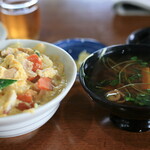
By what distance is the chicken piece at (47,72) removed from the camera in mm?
1245

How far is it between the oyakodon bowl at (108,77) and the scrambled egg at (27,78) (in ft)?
0.44

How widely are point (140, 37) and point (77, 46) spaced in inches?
19.3

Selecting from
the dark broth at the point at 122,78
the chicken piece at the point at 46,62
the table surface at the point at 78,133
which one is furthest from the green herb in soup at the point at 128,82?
the chicken piece at the point at 46,62

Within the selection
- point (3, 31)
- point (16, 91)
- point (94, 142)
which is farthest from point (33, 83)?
point (3, 31)

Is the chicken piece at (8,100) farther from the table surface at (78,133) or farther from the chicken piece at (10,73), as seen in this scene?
the table surface at (78,133)

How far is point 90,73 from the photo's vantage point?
4.45ft

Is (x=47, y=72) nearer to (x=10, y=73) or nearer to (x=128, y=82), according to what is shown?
(x=10, y=73)

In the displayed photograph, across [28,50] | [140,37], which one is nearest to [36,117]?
[28,50]

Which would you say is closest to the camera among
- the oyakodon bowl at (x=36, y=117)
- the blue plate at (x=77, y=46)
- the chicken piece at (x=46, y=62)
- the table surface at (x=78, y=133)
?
the oyakodon bowl at (x=36, y=117)

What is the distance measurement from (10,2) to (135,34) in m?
0.98

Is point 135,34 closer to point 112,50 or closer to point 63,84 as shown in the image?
point 112,50

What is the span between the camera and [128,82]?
4.20ft

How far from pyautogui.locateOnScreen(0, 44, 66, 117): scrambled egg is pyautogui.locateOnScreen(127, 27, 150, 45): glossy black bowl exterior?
75cm

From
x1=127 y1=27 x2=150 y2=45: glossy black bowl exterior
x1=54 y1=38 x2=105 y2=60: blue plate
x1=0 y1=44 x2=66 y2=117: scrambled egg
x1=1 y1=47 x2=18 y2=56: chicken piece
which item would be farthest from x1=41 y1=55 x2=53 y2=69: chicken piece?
x1=127 y1=27 x2=150 y2=45: glossy black bowl exterior
